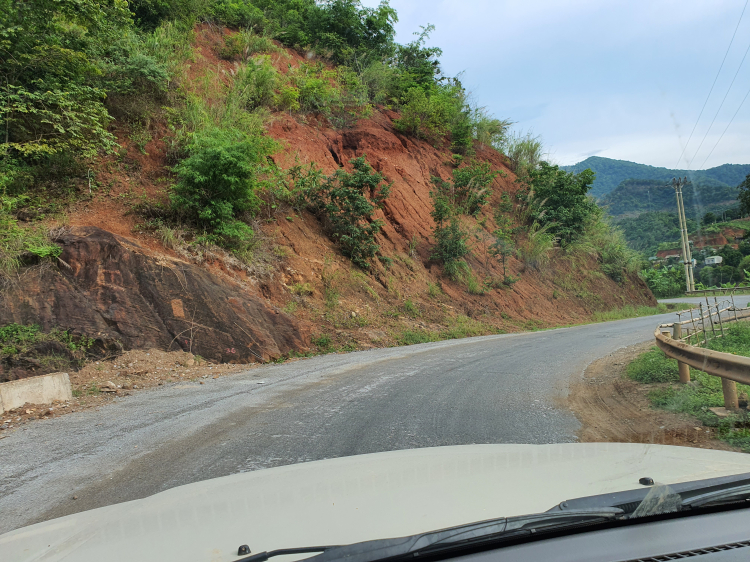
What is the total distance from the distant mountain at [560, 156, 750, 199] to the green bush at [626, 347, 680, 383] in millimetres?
5300

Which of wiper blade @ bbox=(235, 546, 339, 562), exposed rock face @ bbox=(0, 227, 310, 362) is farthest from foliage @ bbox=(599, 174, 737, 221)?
wiper blade @ bbox=(235, 546, 339, 562)

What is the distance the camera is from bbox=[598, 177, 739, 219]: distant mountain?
1405 centimetres

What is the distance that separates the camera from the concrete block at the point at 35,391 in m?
7.25

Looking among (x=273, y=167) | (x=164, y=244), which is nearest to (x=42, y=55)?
(x=164, y=244)

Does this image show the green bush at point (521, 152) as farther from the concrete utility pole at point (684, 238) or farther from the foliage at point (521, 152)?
the concrete utility pole at point (684, 238)

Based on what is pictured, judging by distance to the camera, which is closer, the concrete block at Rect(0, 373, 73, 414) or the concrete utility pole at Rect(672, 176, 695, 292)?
the concrete block at Rect(0, 373, 73, 414)

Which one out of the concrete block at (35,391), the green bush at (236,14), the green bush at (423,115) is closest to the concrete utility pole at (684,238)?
the concrete block at (35,391)

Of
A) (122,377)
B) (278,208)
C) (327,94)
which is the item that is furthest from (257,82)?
(122,377)

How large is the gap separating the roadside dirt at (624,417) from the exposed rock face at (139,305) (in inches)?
303

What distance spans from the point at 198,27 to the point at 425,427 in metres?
25.6

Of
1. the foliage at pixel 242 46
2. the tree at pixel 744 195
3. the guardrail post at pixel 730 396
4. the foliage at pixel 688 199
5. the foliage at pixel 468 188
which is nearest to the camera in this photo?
the guardrail post at pixel 730 396

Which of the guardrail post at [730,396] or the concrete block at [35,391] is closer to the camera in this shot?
the guardrail post at [730,396]

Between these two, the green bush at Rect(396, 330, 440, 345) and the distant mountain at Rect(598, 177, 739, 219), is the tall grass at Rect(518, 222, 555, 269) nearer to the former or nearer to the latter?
the distant mountain at Rect(598, 177, 739, 219)

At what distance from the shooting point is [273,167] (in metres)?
18.6
